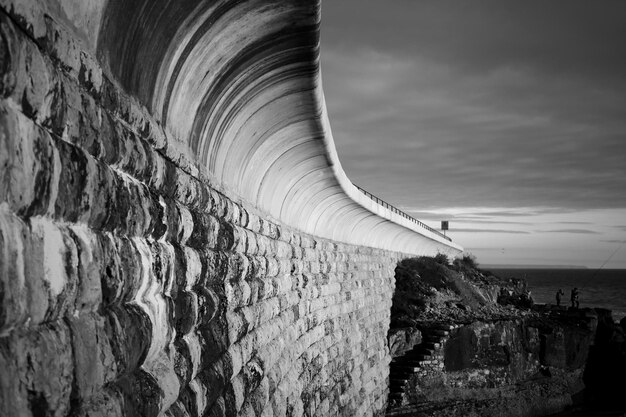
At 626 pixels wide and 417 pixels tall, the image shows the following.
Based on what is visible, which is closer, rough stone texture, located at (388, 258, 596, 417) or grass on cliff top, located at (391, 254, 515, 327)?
rough stone texture, located at (388, 258, 596, 417)

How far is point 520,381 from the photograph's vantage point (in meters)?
21.2

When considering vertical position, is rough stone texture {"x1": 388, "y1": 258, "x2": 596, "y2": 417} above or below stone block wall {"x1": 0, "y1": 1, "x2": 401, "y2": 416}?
below

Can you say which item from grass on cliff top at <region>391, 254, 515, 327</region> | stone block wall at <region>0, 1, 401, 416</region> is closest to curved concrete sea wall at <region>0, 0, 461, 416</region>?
stone block wall at <region>0, 1, 401, 416</region>

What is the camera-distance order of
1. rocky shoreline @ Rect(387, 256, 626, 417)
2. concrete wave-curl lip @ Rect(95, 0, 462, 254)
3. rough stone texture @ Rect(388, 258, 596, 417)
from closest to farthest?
concrete wave-curl lip @ Rect(95, 0, 462, 254), rough stone texture @ Rect(388, 258, 596, 417), rocky shoreline @ Rect(387, 256, 626, 417)

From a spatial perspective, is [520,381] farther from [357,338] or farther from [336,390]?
Answer: [336,390]

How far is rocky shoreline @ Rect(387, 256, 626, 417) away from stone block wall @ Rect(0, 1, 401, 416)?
12.3 meters

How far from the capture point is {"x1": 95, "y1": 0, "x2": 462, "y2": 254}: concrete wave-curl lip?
3021 millimetres

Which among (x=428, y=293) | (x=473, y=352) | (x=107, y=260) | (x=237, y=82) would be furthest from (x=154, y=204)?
(x=428, y=293)

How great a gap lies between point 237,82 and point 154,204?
1818 mm

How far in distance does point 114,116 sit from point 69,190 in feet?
2.37

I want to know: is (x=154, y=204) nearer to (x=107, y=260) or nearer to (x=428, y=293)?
(x=107, y=260)

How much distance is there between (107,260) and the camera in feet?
7.54

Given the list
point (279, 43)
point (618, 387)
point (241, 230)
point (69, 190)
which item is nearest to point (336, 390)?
point (241, 230)

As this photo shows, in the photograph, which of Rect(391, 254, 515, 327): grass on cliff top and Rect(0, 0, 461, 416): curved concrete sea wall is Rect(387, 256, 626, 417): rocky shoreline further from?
Rect(0, 0, 461, 416): curved concrete sea wall
